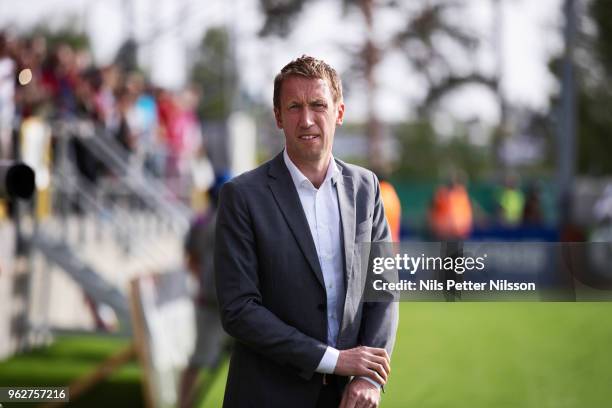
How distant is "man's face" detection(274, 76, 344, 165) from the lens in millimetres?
2035

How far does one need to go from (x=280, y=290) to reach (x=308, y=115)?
0.42 m

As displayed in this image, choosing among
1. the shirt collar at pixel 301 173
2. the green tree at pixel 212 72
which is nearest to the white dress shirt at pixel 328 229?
the shirt collar at pixel 301 173

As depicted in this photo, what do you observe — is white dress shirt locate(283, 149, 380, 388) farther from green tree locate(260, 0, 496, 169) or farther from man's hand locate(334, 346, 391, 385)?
green tree locate(260, 0, 496, 169)

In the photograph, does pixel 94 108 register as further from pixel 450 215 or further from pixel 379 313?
pixel 379 313

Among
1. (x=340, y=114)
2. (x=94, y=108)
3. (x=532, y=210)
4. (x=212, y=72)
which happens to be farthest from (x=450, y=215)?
(x=212, y=72)

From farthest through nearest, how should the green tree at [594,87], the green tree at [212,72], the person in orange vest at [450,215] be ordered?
the green tree at [212,72], the green tree at [594,87], the person in orange vest at [450,215]

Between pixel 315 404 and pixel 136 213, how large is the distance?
9.48 m

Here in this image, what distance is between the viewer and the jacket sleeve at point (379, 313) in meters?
2.09

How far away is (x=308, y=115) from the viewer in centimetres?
203

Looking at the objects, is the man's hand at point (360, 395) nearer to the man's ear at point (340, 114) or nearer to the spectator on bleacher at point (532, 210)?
the man's ear at point (340, 114)

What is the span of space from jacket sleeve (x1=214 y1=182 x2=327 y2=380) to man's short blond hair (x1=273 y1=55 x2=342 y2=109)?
0.89ft

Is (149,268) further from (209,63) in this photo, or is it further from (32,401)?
(209,63)

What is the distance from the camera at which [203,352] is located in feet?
20.0

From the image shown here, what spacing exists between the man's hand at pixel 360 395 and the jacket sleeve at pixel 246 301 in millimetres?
103
